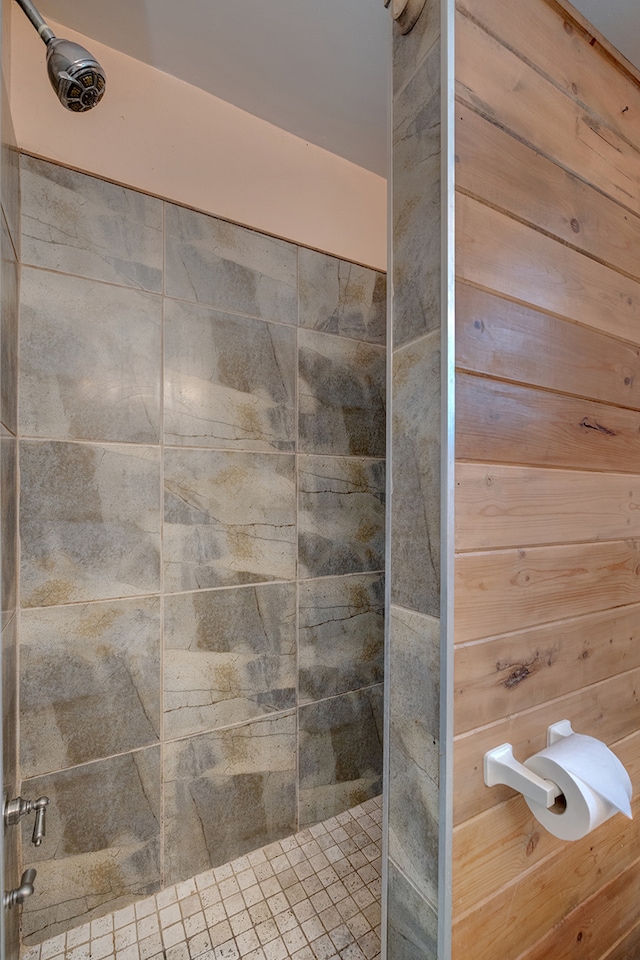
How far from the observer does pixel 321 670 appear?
151 centimetres

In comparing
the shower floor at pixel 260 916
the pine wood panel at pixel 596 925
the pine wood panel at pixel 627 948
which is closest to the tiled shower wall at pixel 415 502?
the pine wood panel at pixel 596 925

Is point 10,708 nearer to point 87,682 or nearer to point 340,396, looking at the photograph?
point 87,682

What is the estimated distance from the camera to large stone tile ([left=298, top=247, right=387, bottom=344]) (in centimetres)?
149

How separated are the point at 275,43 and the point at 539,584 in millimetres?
1477

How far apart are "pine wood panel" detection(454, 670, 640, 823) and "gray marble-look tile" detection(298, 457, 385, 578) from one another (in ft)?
2.64

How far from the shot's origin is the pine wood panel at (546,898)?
738 mm

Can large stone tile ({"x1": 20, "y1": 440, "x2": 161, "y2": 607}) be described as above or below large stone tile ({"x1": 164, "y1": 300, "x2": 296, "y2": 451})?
below

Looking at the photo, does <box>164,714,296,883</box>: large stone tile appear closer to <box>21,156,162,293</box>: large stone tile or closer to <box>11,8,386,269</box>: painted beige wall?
<box>21,156,162,293</box>: large stone tile

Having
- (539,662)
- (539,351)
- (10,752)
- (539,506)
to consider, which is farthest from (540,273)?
(10,752)

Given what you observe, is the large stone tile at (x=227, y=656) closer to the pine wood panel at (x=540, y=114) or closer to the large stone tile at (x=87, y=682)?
the large stone tile at (x=87, y=682)

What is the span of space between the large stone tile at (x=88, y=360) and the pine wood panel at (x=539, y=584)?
0.93 m

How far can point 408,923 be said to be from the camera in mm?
755

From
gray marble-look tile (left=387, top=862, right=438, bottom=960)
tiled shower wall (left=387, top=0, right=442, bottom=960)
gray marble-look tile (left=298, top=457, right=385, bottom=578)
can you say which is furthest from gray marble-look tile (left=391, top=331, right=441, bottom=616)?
gray marble-look tile (left=298, top=457, right=385, bottom=578)

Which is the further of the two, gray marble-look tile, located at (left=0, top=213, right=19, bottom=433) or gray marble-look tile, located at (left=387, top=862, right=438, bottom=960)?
gray marble-look tile, located at (left=0, top=213, right=19, bottom=433)
